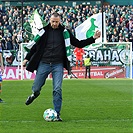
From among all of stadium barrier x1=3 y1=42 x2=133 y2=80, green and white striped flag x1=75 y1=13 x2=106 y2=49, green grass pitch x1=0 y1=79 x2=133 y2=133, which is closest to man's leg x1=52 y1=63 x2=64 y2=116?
green grass pitch x1=0 y1=79 x2=133 y2=133

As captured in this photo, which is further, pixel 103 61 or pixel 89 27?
pixel 89 27

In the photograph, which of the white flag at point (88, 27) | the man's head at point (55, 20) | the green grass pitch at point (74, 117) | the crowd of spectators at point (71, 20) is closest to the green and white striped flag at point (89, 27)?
the white flag at point (88, 27)

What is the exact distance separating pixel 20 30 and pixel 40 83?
29.5 meters

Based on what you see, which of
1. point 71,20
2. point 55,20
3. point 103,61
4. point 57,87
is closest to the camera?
point 55,20

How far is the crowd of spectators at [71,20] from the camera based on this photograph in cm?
4092

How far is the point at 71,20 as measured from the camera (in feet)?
144

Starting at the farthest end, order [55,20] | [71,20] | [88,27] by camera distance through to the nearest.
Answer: [71,20] < [88,27] < [55,20]

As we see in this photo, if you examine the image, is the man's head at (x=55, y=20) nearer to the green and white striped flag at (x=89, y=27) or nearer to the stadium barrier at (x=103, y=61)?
the stadium barrier at (x=103, y=61)

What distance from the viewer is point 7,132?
10258mm

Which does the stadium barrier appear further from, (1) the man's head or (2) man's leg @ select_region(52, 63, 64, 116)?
(1) the man's head

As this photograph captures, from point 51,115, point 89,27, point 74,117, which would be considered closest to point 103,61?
point 89,27

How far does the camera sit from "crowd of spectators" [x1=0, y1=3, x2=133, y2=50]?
1611 inches

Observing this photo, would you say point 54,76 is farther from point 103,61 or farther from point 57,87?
point 103,61

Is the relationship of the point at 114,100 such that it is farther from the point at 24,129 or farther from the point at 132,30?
the point at 132,30
